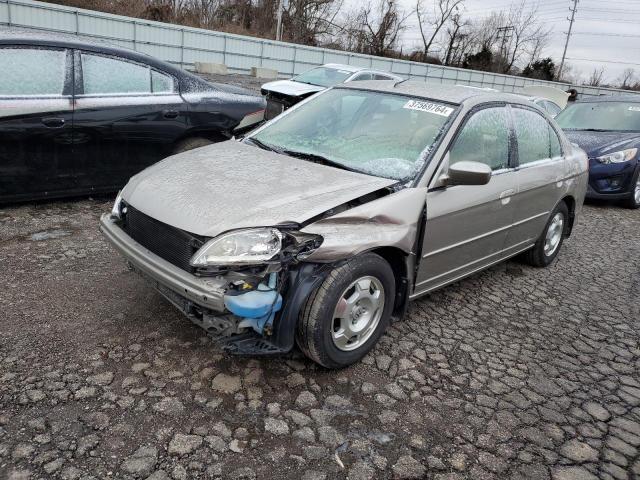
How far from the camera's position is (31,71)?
14.9ft

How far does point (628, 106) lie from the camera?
856 centimetres

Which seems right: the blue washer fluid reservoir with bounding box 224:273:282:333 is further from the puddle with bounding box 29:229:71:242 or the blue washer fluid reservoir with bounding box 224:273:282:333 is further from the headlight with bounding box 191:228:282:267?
the puddle with bounding box 29:229:71:242

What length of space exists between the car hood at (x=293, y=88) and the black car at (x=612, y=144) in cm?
523

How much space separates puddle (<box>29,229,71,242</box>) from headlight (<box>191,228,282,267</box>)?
2.52 metres

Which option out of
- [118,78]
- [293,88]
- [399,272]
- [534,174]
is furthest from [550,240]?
[293,88]

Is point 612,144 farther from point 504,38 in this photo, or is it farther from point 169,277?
point 504,38

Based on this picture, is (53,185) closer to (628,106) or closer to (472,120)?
(472,120)

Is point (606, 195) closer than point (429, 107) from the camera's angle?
No

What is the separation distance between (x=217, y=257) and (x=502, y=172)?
2.36 metres

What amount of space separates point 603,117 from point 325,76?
6.50m

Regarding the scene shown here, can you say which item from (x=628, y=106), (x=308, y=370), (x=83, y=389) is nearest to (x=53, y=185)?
(x=83, y=389)

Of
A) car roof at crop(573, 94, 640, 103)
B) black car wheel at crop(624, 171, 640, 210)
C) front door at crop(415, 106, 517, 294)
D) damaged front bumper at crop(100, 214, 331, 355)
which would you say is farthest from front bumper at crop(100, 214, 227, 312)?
car roof at crop(573, 94, 640, 103)

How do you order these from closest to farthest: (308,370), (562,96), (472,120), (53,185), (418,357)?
(308,370)
(418,357)
(472,120)
(53,185)
(562,96)

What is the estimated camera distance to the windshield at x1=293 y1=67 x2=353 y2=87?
40.4ft
